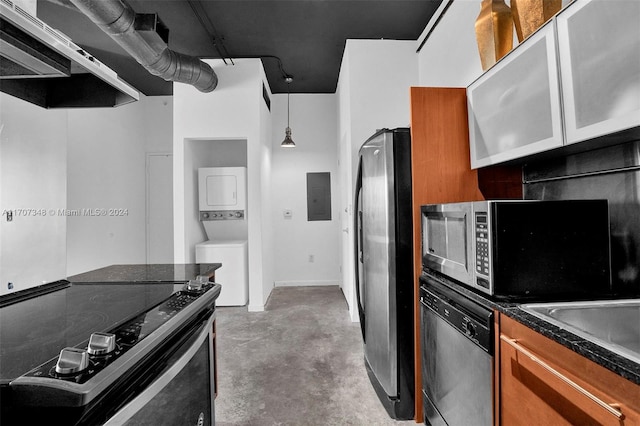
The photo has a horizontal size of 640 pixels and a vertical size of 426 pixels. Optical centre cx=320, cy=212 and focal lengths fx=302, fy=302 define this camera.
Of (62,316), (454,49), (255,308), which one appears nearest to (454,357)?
(62,316)

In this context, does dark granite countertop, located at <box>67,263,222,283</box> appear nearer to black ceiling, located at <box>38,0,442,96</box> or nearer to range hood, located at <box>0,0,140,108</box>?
range hood, located at <box>0,0,140,108</box>

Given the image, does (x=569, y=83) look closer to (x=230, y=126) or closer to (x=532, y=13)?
(x=532, y=13)

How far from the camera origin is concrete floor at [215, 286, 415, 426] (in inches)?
74.9

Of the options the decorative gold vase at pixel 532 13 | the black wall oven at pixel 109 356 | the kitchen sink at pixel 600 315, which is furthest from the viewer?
the decorative gold vase at pixel 532 13

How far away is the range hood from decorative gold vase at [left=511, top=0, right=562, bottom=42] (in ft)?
5.95

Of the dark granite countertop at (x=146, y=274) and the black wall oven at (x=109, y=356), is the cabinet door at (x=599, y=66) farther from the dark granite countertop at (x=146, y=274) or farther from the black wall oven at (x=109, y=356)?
the dark granite countertop at (x=146, y=274)

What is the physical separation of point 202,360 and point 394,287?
1174 millimetres

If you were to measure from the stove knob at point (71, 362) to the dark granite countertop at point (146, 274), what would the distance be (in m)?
0.87

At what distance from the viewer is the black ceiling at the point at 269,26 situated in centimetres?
288

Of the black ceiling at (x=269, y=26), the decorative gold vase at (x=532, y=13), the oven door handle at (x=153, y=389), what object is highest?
the black ceiling at (x=269, y=26)

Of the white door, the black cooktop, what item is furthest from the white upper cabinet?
the white door

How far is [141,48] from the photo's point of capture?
2514mm

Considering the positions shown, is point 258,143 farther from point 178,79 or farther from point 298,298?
point 298,298

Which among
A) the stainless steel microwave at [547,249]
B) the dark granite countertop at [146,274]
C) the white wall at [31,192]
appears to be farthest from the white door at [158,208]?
the stainless steel microwave at [547,249]
